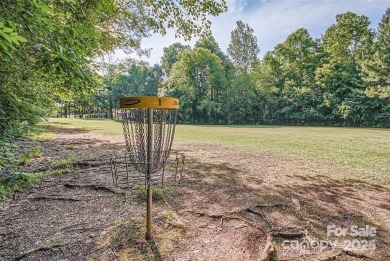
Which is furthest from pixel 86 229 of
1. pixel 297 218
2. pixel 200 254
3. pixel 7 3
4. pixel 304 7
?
pixel 304 7

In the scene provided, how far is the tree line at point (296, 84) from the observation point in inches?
1084

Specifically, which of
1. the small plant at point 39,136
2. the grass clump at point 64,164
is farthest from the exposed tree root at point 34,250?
the small plant at point 39,136

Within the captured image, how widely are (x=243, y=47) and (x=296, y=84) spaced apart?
40.6 ft

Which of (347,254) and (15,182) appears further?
(15,182)

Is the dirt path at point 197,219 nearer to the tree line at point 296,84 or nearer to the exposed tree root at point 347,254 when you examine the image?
the exposed tree root at point 347,254

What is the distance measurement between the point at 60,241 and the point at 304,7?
38.0ft

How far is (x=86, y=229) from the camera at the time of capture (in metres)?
2.22

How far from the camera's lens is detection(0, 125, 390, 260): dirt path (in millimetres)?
1880

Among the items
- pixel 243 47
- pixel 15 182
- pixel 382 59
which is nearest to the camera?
pixel 15 182

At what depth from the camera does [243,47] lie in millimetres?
40094

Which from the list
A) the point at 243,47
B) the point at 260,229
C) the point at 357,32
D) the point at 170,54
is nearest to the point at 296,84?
the point at 357,32

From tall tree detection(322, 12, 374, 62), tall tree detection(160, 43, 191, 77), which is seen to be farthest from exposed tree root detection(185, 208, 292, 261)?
tall tree detection(160, 43, 191, 77)

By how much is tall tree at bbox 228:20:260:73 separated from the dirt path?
127ft

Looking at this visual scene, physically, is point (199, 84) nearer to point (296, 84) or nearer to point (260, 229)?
Result: point (296, 84)
